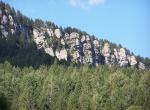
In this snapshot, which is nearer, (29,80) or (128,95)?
(128,95)

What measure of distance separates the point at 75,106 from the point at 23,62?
100 m

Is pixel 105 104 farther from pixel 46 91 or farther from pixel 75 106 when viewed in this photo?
pixel 46 91

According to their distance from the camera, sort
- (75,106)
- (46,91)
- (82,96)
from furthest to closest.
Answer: (46,91), (82,96), (75,106)

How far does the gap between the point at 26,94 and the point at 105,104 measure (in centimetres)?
2134

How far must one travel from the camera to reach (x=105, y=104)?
105 meters

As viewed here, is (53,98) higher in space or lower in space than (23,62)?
lower

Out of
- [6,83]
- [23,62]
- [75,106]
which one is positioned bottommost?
[75,106]

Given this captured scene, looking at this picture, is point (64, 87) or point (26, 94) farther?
point (64, 87)

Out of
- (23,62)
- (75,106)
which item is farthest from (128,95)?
(23,62)

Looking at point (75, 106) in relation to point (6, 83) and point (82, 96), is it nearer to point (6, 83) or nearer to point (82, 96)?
point (82, 96)

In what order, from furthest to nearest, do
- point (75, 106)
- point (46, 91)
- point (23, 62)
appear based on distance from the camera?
point (23, 62) → point (46, 91) → point (75, 106)

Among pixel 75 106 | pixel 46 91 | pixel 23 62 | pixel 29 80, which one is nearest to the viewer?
pixel 75 106

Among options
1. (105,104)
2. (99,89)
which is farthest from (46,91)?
(105,104)

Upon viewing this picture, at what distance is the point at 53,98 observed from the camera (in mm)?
114875
